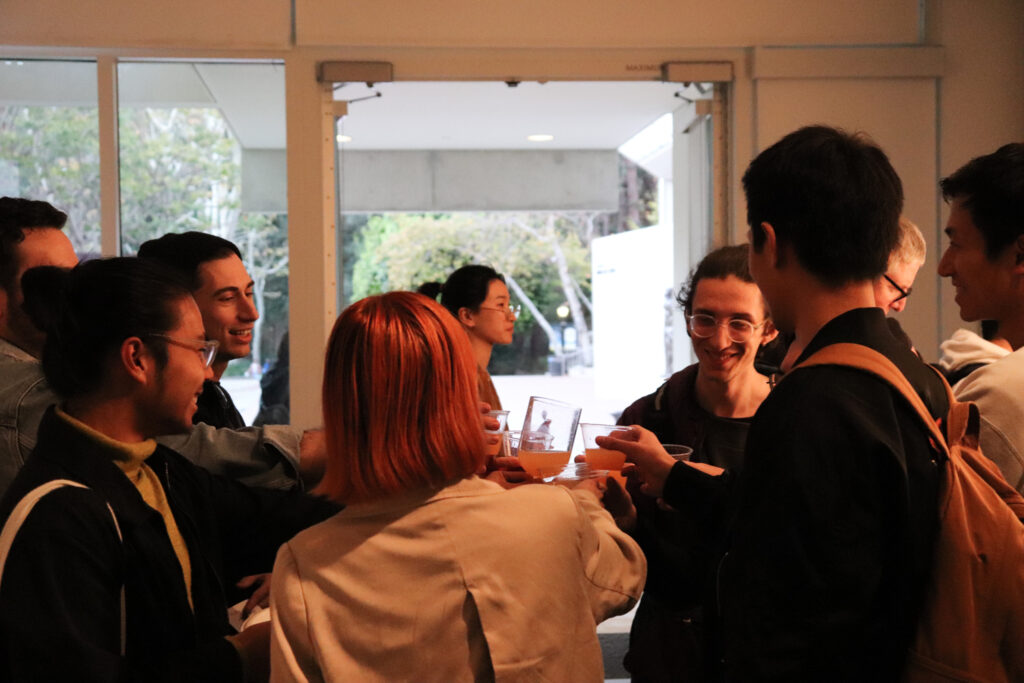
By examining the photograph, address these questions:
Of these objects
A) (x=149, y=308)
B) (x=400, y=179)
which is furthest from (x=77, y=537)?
(x=400, y=179)

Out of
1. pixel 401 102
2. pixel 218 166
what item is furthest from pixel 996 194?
pixel 401 102

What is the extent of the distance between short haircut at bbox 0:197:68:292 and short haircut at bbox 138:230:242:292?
1.03 feet

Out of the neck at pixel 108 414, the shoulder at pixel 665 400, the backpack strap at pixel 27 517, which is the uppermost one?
the neck at pixel 108 414

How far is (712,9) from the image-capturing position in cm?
491

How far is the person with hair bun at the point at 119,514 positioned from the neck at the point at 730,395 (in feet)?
3.71

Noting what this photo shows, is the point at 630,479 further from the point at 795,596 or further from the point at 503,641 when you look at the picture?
the point at 795,596

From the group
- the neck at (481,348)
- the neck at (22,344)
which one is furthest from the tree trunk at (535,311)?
the neck at (22,344)

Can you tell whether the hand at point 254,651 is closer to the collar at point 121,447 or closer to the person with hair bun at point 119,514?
the person with hair bun at point 119,514

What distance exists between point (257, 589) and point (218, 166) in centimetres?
350

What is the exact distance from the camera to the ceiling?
4797 mm

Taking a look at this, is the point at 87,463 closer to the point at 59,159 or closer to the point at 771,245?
the point at 771,245

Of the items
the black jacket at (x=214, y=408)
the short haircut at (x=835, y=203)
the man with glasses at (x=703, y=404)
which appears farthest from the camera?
the black jacket at (x=214, y=408)

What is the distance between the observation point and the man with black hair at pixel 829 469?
44.6 inches

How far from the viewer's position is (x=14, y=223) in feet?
6.98
